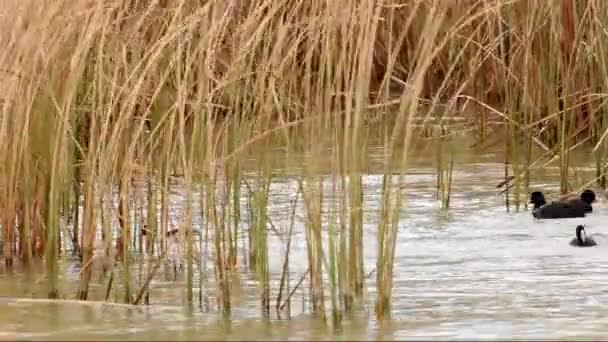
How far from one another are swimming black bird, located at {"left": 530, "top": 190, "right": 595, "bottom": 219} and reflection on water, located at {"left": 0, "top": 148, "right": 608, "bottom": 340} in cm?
4

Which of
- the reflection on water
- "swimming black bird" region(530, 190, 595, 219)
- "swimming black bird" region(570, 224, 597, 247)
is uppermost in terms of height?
"swimming black bird" region(530, 190, 595, 219)

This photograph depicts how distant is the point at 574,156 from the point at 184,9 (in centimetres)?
228

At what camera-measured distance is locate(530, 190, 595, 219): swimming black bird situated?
5672mm

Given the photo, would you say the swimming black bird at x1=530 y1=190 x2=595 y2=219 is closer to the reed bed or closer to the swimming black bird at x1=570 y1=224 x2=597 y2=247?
the reed bed

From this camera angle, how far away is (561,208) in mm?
5680

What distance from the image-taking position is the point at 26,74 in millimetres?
5039

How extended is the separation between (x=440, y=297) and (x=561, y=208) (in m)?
1.39

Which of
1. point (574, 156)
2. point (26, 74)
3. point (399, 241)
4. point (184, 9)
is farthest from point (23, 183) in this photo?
point (574, 156)

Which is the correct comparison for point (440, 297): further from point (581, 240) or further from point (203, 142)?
point (581, 240)

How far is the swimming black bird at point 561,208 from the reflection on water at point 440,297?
0.04m

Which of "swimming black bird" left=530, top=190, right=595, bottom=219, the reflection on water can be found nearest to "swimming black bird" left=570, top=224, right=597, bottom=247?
the reflection on water

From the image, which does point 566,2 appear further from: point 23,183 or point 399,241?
point 23,183

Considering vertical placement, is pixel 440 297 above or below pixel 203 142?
below

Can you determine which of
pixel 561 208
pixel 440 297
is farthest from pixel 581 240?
pixel 440 297
